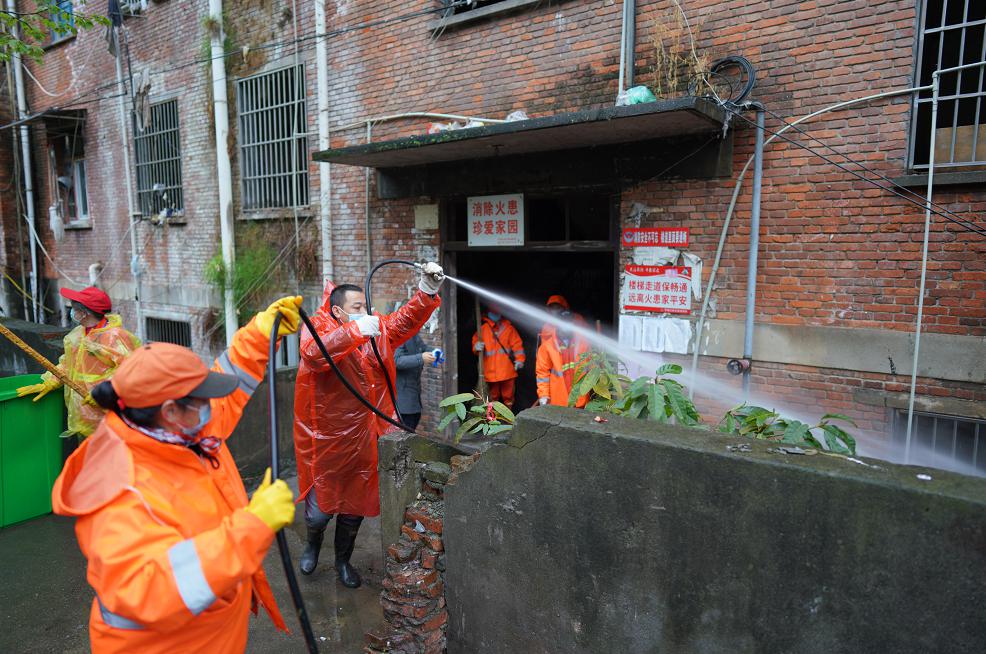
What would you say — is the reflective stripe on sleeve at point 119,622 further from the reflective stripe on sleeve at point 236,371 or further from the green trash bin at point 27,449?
the green trash bin at point 27,449

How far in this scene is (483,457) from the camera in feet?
9.91

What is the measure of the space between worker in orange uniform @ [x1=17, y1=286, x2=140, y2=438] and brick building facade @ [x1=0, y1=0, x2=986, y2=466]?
2.87 meters

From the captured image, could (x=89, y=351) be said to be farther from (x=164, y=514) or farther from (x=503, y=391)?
(x=503, y=391)

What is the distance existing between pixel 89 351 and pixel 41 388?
786 millimetres

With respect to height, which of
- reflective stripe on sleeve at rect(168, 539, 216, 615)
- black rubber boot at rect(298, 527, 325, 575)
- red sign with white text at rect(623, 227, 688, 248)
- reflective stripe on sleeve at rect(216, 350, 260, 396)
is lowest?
black rubber boot at rect(298, 527, 325, 575)

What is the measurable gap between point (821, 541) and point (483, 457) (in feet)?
4.84

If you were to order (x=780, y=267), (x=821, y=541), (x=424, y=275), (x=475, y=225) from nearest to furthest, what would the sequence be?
(x=821, y=541) < (x=424, y=275) < (x=780, y=267) < (x=475, y=225)

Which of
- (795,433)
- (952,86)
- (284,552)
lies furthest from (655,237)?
(284,552)

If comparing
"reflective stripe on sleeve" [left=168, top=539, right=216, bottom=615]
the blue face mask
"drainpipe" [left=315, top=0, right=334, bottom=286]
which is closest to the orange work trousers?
"drainpipe" [left=315, top=0, right=334, bottom=286]

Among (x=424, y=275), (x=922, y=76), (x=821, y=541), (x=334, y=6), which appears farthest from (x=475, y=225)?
(x=821, y=541)

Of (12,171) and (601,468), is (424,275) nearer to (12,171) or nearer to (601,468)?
(601,468)

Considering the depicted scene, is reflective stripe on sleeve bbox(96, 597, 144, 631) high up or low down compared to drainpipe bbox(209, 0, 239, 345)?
down

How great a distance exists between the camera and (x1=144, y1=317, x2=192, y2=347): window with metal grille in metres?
11.0

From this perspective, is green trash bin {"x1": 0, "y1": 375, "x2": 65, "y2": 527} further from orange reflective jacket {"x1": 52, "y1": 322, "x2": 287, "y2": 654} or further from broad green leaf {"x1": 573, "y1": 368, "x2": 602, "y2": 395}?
broad green leaf {"x1": 573, "y1": 368, "x2": 602, "y2": 395}
